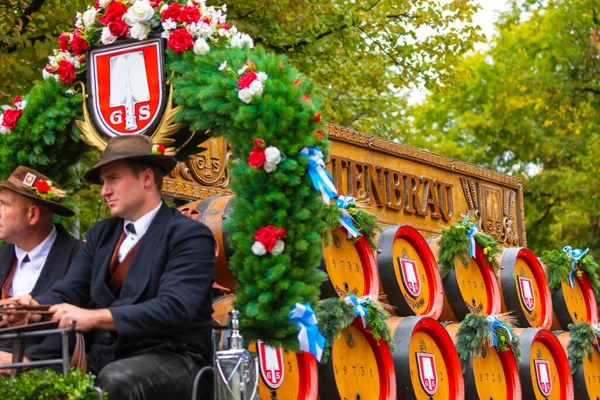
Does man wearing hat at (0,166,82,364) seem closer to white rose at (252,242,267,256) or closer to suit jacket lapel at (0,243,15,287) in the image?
suit jacket lapel at (0,243,15,287)

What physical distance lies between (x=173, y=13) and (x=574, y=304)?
5.55 meters

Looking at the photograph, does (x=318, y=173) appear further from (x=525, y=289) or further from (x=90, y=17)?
(x=525, y=289)

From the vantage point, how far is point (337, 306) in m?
6.23

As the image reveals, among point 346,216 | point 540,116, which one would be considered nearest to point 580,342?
point 346,216

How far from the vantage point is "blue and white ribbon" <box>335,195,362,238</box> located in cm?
670

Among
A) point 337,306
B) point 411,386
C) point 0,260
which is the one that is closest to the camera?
point 0,260

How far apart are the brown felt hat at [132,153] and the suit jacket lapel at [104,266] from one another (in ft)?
1.00

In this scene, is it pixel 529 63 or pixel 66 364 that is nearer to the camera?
pixel 66 364

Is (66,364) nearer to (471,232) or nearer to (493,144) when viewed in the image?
(471,232)

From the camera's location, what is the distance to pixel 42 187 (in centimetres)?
533

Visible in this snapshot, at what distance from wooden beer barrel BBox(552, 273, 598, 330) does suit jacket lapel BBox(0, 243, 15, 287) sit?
209 inches

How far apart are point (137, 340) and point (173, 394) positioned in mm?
282

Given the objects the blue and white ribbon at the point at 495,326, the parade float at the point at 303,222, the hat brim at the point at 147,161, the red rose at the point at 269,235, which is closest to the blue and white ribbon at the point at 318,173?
the parade float at the point at 303,222

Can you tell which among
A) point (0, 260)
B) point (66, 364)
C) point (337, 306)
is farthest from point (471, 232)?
point (66, 364)
